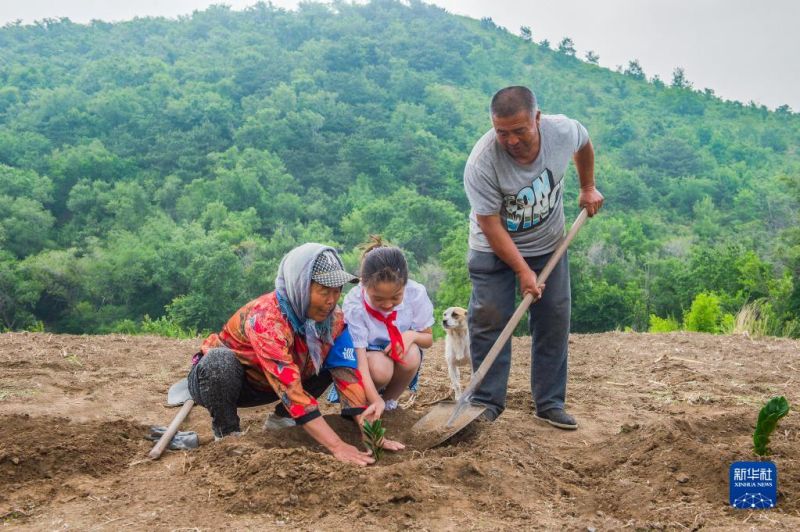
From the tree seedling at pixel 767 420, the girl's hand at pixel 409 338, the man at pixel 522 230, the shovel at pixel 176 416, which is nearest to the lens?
the tree seedling at pixel 767 420

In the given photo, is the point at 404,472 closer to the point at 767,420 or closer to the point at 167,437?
the point at 167,437

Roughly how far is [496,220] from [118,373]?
3.42 m

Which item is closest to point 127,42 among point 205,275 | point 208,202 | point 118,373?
point 208,202

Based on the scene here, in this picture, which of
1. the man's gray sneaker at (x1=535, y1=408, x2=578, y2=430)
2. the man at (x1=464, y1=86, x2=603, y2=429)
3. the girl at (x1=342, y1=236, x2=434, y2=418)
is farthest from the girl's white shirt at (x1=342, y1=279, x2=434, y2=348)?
the man's gray sneaker at (x1=535, y1=408, x2=578, y2=430)

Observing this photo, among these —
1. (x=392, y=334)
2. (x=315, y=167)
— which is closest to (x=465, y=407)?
Answer: (x=392, y=334)

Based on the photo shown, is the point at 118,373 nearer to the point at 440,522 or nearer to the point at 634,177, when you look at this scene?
the point at 440,522

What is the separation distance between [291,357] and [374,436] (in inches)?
20.2

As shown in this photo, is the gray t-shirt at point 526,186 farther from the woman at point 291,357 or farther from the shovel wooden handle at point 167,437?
the shovel wooden handle at point 167,437

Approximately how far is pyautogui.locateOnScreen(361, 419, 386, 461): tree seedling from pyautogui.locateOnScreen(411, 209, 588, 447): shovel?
341 mm

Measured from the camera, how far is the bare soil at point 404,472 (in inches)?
107

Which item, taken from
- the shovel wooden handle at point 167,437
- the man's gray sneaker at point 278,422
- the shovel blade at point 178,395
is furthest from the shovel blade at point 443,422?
the shovel blade at point 178,395

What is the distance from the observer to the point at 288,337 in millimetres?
3285

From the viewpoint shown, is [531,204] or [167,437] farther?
[531,204]

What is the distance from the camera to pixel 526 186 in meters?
3.84
